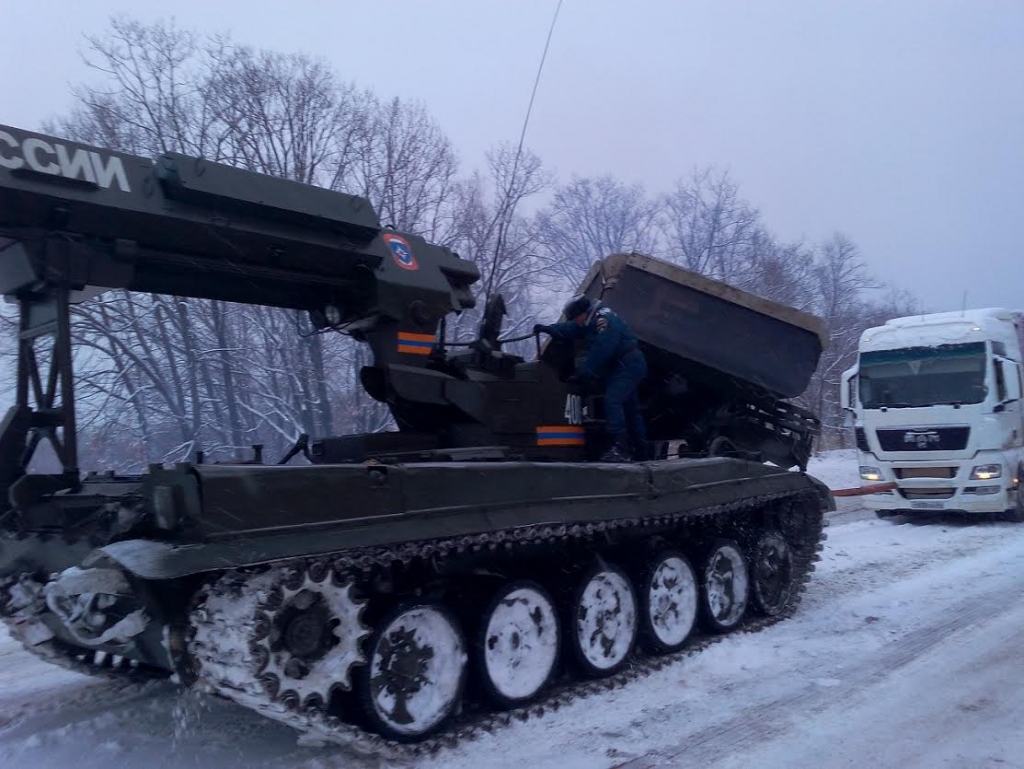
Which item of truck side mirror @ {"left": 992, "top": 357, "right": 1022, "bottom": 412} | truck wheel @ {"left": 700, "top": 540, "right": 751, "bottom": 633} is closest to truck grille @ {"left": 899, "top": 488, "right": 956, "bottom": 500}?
truck side mirror @ {"left": 992, "top": 357, "right": 1022, "bottom": 412}

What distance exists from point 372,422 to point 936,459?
9467mm

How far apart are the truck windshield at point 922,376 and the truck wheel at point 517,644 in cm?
975

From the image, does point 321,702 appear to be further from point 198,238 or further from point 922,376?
point 922,376

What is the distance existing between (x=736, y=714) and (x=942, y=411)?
9.28 metres

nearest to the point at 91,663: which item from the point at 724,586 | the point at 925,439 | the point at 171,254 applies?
the point at 171,254

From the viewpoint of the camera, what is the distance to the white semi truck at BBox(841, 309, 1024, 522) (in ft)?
42.0

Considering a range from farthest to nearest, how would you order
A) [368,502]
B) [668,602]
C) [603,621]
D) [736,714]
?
[668,602], [603,621], [736,714], [368,502]

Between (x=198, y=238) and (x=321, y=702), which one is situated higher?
(x=198, y=238)

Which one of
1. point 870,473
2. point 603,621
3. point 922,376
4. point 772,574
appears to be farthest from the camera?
point 870,473

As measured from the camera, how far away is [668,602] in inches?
257

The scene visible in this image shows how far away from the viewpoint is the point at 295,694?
403cm

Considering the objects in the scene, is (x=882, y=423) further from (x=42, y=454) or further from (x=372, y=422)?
(x=42, y=454)

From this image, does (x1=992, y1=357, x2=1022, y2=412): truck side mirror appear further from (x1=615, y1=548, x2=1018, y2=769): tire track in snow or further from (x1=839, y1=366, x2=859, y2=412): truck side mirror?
(x1=615, y1=548, x2=1018, y2=769): tire track in snow

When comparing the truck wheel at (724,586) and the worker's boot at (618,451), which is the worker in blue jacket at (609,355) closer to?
the worker's boot at (618,451)
